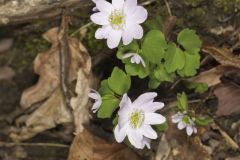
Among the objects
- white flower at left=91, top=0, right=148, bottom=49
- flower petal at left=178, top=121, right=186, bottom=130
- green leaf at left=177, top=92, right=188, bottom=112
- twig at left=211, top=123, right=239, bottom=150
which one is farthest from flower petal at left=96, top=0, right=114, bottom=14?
twig at left=211, top=123, right=239, bottom=150

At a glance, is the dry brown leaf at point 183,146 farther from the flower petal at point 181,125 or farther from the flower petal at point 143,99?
the flower petal at point 143,99

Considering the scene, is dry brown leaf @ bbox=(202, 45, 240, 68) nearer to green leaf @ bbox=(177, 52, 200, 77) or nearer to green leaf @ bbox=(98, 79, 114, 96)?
green leaf @ bbox=(177, 52, 200, 77)

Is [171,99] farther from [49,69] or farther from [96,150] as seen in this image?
[49,69]

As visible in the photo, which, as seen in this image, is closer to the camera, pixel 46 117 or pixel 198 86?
pixel 198 86

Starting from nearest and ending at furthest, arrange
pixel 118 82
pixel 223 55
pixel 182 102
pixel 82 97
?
pixel 118 82 < pixel 182 102 < pixel 223 55 < pixel 82 97

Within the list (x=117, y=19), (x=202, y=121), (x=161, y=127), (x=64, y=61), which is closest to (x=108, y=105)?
(x=161, y=127)

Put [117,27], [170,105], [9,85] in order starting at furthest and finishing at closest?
[9,85]
[170,105]
[117,27]

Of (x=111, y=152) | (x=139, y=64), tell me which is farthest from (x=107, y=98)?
(x=111, y=152)

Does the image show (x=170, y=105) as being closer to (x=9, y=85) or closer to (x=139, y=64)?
(x=139, y=64)
